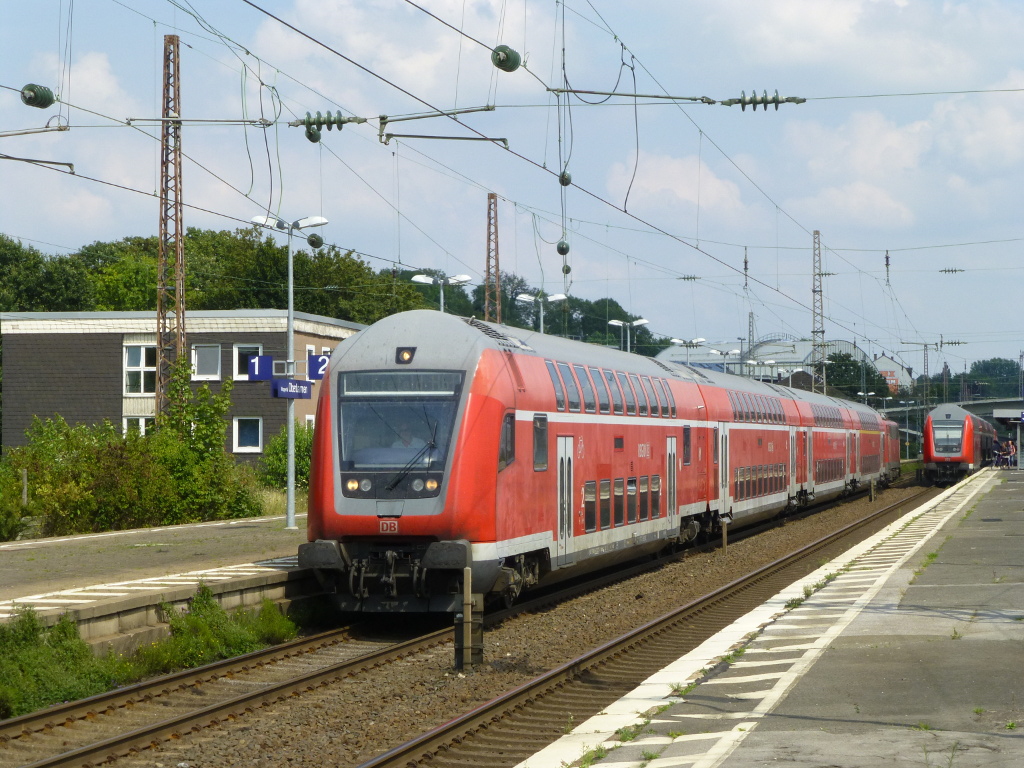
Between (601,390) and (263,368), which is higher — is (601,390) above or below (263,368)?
below

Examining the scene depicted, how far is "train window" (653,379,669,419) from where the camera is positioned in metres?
23.5

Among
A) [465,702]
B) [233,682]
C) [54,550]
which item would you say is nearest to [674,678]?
[465,702]

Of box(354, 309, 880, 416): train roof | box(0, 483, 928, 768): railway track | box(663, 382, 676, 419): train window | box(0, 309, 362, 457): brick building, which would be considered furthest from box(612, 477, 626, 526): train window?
box(0, 309, 362, 457): brick building

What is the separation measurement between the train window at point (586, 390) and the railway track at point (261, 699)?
418cm

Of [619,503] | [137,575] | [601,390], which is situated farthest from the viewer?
[619,503]

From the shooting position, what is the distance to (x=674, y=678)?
11.7m

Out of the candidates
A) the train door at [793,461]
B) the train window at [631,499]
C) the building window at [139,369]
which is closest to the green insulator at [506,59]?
the train window at [631,499]

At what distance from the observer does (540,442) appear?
16906 millimetres

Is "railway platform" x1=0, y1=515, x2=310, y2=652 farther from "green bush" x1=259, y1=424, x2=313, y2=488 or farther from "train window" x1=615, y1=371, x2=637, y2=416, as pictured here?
"green bush" x1=259, y1=424, x2=313, y2=488

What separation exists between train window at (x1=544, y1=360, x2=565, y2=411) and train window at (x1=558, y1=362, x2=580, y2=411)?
0.71 feet

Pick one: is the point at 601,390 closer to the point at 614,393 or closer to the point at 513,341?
the point at 614,393

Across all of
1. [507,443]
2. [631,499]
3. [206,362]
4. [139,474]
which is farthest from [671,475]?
[206,362]

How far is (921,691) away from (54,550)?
52.7 feet

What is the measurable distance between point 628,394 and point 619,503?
1.97 m
